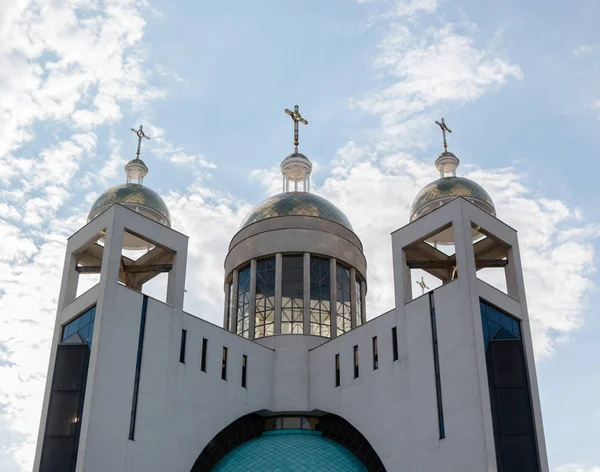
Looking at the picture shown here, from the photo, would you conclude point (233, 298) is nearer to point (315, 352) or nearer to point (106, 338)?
point (315, 352)

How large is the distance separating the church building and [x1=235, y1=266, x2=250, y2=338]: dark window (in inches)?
31.9

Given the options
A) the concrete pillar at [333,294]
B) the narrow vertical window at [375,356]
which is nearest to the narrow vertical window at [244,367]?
the concrete pillar at [333,294]

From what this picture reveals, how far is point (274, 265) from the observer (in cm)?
3183

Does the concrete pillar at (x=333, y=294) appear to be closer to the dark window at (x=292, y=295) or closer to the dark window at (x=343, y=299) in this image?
the dark window at (x=343, y=299)

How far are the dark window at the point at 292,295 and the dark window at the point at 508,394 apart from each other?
8.94 metres

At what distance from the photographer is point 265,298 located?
103 feet

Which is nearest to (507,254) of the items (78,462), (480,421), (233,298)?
(480,421)

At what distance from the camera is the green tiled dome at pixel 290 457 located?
2402 centimetres

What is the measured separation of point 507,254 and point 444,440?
267 inches

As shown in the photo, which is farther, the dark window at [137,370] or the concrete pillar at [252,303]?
the concrete pillar at [252,303]

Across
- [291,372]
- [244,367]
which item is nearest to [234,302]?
[291,372]

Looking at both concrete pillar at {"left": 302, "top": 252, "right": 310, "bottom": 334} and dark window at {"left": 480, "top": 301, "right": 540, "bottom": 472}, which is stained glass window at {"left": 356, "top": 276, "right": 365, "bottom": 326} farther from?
dark window at {"left": 480, "top": 301, "right": 540, "bottom": 472}

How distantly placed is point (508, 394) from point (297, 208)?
43.1 feet

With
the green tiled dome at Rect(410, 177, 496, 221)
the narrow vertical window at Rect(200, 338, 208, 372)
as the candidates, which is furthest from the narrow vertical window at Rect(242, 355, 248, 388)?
the green tiled dome at Rect(410, 177, 496, 221)
